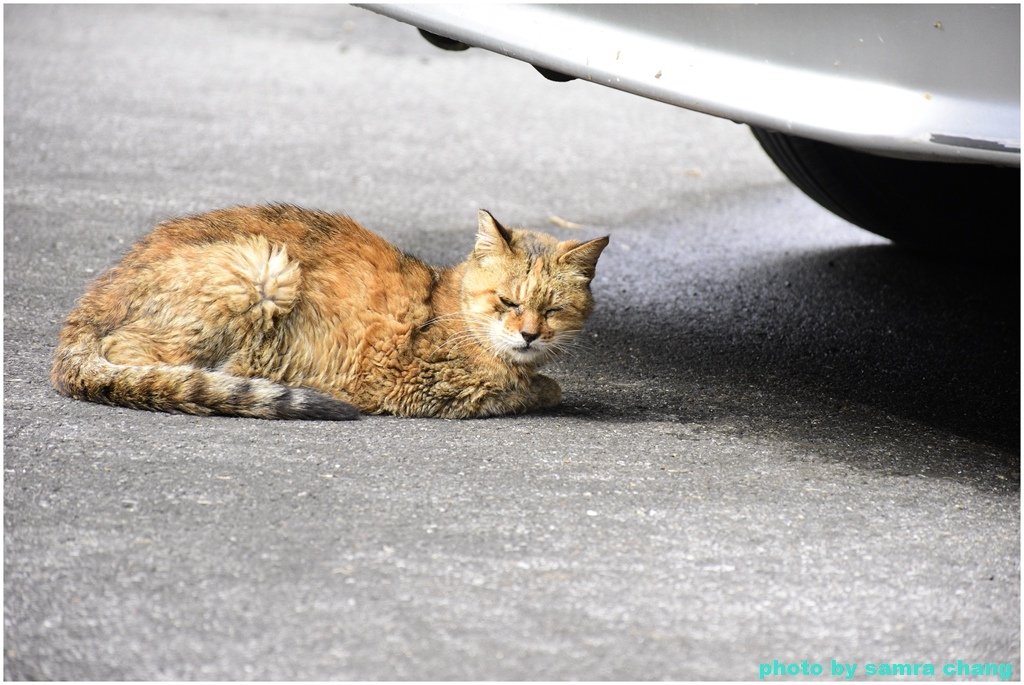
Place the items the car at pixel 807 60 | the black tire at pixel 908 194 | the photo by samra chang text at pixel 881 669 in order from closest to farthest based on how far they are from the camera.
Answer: the photo by samra chang text at pixel 881 669, the car at pixel 807 60, the black tire at pixel 908 194

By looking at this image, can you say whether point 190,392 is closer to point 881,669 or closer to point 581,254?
point 581,254

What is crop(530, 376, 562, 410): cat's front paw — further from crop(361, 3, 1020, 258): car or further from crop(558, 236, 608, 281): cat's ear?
crop(361, 3, 1020, 258): car

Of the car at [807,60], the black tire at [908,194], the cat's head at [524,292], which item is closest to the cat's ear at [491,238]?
the cat's head at [524,292]

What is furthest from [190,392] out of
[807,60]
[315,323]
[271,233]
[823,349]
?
[823,349]

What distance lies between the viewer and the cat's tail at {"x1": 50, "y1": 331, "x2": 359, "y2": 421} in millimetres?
3385

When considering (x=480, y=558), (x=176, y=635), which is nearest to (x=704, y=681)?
(x=480, y=558)

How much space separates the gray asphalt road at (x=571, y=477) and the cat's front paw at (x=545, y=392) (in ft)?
0.30

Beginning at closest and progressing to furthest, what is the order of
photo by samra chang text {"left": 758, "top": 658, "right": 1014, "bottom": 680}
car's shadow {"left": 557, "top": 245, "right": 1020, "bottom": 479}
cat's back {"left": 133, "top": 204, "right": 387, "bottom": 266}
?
photo by samra chang text {"left": 758, "top": 658, "right": 1014, "bottom": 680}
cat's back {"left": 133, "top": 204, "right": 387, "bottom": 266}
car's shadow {"left": 557, "top": 245, "right": 1020, "bottom": 479}

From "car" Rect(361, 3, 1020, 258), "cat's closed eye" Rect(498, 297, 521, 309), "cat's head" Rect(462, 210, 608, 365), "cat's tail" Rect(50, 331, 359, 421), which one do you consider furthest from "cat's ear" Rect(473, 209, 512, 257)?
"cat's tail" Rect(50, 331, 359, 421)

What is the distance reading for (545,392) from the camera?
12.3 ft

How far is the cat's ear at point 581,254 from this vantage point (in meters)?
3.71

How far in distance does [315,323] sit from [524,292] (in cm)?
65

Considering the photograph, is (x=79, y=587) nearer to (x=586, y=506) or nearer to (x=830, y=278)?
(x=586, y=506)

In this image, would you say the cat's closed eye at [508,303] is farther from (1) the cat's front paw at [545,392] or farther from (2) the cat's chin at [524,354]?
(1) the cat's front paw at [545,392]
